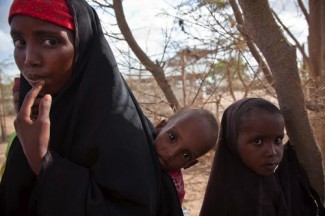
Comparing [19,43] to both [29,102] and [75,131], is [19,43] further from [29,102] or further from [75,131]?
[75,131]

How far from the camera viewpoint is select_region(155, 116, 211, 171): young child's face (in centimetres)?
132

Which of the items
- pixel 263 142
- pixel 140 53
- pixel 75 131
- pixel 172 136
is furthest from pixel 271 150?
pixel 140 53

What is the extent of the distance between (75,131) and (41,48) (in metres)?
0.28

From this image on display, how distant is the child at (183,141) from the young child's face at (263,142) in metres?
0.26

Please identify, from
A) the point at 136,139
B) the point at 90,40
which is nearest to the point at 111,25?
the point at 90,40

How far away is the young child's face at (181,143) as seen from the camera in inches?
52.1

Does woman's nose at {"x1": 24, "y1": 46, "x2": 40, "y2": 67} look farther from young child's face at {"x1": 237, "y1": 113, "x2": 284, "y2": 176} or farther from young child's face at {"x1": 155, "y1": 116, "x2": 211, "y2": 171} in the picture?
young child's face at {"x1": 237, "y1": 113, "x2": 284, "y2": 176}

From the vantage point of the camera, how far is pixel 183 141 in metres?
1.35

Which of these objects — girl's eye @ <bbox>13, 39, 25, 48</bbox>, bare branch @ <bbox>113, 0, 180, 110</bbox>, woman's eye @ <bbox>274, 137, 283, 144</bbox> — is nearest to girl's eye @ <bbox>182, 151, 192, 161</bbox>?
woman's eye @ <bbox>274, 137, 283, 144</bbox>

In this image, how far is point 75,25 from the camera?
1.15 metres

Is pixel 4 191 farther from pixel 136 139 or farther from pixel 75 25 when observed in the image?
pixel 75 25

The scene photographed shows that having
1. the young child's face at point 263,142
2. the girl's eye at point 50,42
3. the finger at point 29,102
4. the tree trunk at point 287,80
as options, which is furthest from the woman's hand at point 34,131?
the tree trunk at point 287,80

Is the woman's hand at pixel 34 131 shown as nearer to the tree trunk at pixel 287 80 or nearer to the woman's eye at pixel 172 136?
the woman's eye at pixel 172 136

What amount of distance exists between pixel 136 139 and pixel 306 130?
3.09 feet
